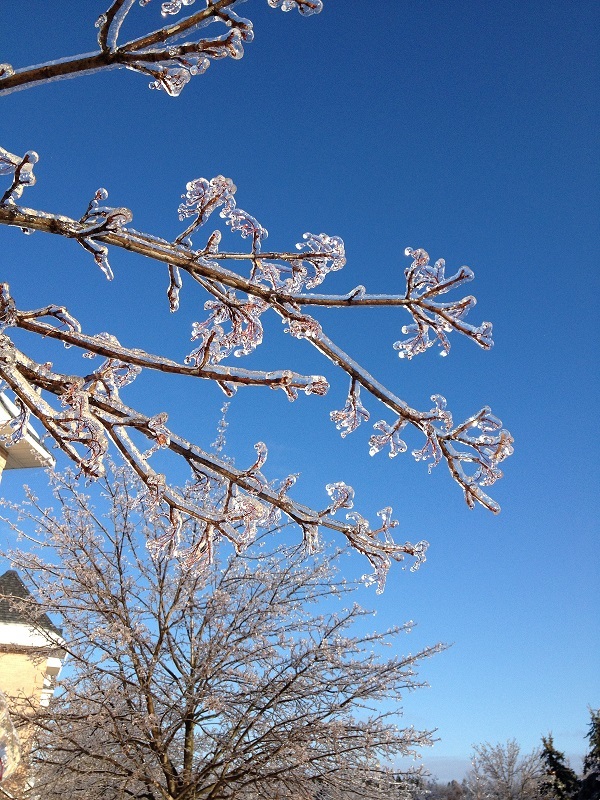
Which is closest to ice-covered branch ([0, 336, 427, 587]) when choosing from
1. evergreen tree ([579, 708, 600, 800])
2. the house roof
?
the house roof

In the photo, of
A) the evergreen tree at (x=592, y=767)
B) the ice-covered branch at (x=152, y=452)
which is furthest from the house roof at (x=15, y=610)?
the evergreen tree at (x=592, y=767)

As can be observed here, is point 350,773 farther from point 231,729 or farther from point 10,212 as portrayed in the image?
point 10,212

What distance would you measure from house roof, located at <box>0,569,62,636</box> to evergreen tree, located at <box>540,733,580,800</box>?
2656 centimetres

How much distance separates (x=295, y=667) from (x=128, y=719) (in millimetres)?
2370

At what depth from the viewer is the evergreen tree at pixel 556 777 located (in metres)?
27.1

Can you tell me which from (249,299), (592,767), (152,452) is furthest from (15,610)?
(592,767)

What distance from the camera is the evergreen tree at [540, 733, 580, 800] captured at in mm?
27141

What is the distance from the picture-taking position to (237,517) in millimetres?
3090

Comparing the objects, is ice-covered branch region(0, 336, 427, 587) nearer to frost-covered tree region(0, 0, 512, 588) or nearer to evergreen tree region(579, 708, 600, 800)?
frost-covered tree region(0, 0, 512, 588)

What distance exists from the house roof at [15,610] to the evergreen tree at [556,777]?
87.1 feet

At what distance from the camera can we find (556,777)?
27.9 meters

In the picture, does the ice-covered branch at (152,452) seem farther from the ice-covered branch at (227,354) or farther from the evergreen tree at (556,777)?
the evergreen tree at (556,777)

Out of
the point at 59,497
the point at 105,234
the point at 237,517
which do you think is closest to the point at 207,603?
the point at 59,497

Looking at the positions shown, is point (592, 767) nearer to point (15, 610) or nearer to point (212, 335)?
A: point (15, 610)
